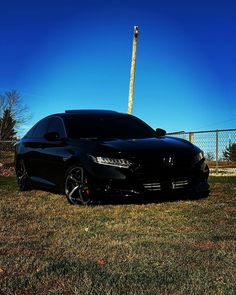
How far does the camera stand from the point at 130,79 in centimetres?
2056

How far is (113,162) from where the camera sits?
698 cm

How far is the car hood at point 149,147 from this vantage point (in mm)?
7062

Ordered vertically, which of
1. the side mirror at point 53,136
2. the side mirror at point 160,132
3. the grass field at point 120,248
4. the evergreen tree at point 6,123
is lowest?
the grass field at point 120,248

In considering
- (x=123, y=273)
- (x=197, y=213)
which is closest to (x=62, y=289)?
(x=123, y=273)

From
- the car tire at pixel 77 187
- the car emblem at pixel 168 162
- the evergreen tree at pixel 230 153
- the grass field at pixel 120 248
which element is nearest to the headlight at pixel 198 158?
the car emblem at pixel 168 162

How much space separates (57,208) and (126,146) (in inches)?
52.6

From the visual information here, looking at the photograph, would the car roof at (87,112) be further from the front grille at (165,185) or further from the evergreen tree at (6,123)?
the evergreen tree at (6,123)

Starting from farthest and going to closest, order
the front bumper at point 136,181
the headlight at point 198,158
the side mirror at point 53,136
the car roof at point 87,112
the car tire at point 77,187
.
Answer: the car roof at point 87,112 → the side mirror at point 53,136 → the headlight at point 198,158 → the car tire at point 77,187 → the front bumper at point 136,181

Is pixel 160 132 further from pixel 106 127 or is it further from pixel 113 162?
pixel 113 162

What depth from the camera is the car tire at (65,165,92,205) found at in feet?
23.7

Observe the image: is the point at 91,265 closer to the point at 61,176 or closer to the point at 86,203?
the point at 86,203

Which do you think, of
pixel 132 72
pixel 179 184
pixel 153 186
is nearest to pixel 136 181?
pixel 153 186

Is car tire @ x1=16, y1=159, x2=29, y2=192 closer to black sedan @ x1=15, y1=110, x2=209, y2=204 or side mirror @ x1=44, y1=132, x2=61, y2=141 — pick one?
black sedan @ x1=15, y1=110, x2=209, y2=204

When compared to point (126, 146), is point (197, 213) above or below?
below
